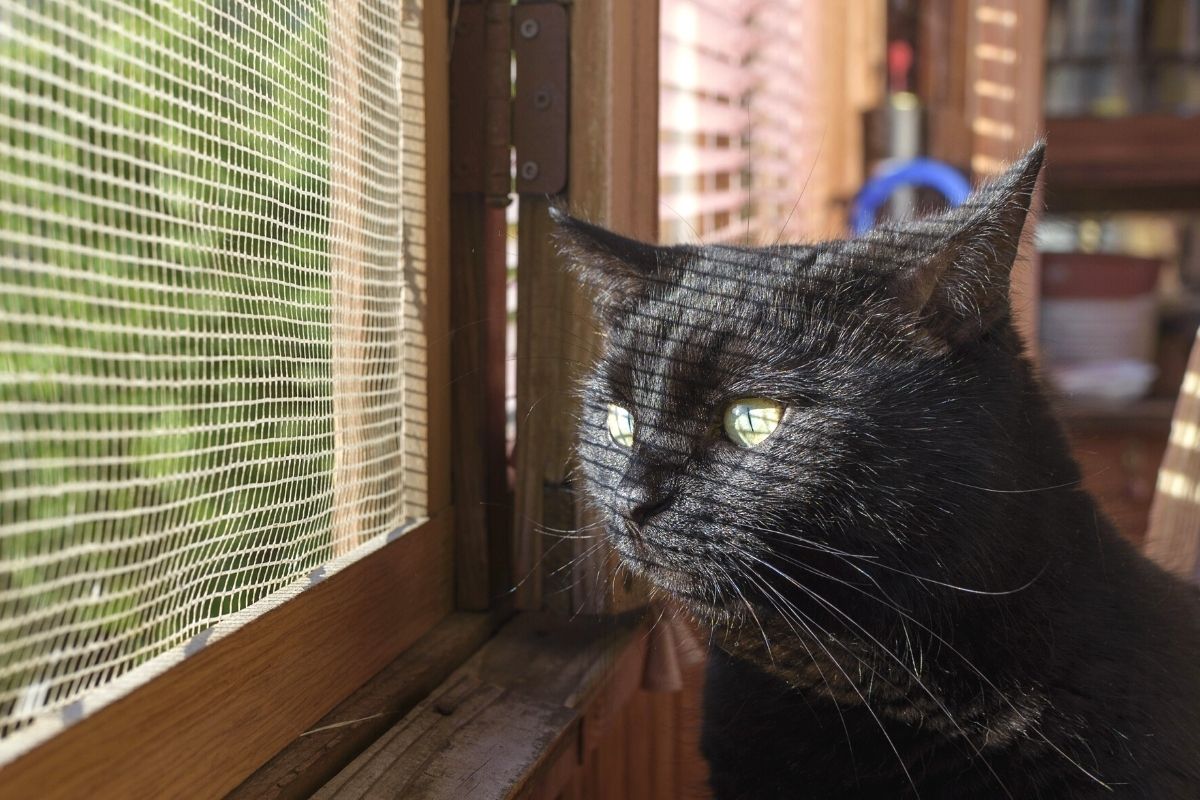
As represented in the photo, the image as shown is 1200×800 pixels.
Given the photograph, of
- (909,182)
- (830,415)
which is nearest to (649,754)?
(830,415)

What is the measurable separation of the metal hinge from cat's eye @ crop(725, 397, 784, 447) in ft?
1.22

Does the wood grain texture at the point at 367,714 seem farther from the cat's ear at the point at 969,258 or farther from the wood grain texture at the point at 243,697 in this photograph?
the cat's ear at the point at 969,258

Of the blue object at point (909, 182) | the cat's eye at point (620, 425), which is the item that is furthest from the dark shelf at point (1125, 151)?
the cat's eye at point (620, 425)

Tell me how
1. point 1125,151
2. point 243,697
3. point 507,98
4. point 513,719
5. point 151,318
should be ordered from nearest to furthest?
point 151,318
point 243,697
point 513,719
point 507,98
point 1125,151

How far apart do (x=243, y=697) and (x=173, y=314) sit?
0.27 meters

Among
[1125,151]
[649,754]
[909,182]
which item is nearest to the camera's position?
[649,754]

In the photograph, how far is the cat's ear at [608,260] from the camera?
0.99 meters

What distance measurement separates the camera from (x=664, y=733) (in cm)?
152

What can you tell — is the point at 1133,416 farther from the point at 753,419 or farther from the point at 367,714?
the point at 367,714

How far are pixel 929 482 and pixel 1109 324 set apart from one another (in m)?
2.78

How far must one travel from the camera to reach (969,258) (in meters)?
0.81

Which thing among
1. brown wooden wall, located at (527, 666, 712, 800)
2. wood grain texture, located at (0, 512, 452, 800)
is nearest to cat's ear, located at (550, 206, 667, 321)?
wood grain texture, located at (0, 512, 452, 800)

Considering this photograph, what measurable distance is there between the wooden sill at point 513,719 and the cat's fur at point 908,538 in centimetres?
18

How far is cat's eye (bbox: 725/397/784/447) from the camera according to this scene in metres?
0.87
